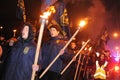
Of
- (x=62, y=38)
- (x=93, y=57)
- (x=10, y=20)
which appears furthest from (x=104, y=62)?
(x=10, y=20)

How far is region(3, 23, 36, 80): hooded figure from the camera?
659 cm

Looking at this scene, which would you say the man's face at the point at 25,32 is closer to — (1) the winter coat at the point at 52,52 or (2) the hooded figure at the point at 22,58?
(2) the hooded figure at the point at 22,58

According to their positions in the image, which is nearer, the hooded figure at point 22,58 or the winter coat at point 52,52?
the hooded figure at point 22,58

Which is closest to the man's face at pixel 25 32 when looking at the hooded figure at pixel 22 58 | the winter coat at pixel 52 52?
the hooded figure at pixel 22 58

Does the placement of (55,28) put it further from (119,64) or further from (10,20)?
(10,20)

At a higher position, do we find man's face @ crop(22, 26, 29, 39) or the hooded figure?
man's face @ crop(22, 26, 29, 39)

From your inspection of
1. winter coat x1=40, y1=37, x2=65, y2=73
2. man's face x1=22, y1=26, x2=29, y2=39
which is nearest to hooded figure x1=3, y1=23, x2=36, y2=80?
man's face x1=22, y1=26, x2=29, y2=39

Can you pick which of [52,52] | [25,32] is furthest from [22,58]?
[52,52]

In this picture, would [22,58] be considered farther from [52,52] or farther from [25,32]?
[52,52]

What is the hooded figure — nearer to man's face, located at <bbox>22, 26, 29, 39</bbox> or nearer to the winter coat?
man's face, located at <bbox>22, 26, 29, 39</bbox>

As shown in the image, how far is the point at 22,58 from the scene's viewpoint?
21.8 feet

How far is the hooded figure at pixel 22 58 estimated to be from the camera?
6.59 metres

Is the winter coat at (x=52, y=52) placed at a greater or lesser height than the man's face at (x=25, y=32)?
lesser

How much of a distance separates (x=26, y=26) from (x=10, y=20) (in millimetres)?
20543
